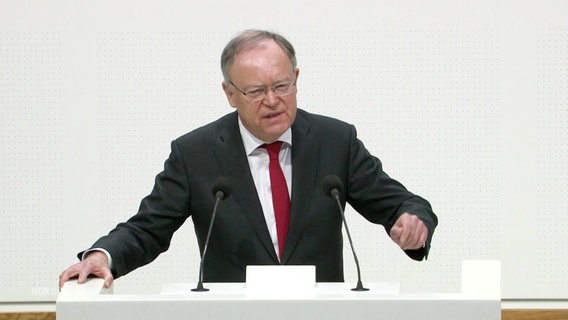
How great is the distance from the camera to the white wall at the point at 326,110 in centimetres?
473

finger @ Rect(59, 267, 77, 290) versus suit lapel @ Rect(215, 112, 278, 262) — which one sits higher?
suit lapel @ Rect(215, 112, 278, 262)

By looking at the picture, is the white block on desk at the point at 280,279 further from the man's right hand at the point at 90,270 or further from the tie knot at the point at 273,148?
the tie knot at the point at 273,148

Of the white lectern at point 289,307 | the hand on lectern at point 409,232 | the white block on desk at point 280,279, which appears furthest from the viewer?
the hand on lectern at point 409,232

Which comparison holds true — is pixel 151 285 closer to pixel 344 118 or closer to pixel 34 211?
pixel 34 211

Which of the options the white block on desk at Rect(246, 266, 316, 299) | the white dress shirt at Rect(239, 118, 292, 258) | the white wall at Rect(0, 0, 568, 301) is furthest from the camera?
the white wall at Rect(0, 0, 568, 301)

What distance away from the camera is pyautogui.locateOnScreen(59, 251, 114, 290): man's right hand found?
98.7 inches

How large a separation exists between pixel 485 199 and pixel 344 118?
0.79 metres

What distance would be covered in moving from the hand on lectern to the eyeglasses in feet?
1.89

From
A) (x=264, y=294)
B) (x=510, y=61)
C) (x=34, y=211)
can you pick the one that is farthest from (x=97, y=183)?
(x=264, y=294)

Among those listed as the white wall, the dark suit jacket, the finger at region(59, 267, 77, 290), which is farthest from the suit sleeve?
the white wall

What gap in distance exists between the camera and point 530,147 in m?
4.84

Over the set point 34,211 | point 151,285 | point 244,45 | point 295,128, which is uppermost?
point 244,45

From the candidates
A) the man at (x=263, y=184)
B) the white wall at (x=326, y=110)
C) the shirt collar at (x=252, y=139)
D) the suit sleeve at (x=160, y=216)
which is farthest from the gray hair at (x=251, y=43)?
the white wall at (x=326, y=110)

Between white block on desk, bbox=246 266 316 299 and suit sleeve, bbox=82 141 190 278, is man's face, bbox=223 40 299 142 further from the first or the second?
white block on desk, bbox=246 266 316 299
